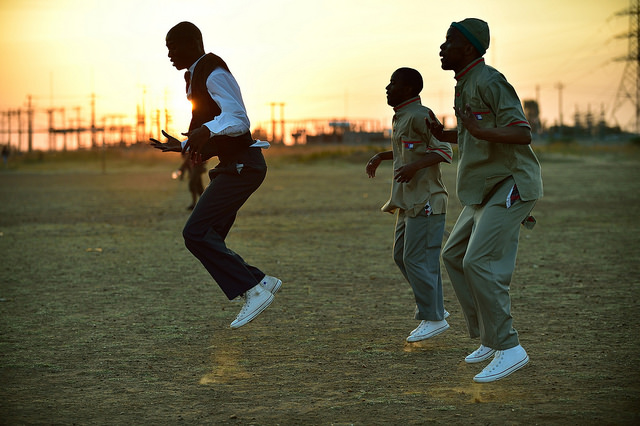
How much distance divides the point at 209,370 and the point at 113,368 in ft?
2.00

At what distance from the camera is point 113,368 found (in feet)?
18.3

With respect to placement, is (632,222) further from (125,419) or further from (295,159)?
(295,159)

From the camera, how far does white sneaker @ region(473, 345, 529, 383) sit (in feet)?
16.4

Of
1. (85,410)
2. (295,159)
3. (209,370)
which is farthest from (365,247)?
(295,159)

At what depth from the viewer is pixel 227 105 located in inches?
225

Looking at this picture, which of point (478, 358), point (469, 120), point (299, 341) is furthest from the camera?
point (299, 341)

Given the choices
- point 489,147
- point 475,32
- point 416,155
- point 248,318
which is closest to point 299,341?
point 248,318

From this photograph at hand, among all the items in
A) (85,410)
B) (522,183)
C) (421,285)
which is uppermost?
(522,183)

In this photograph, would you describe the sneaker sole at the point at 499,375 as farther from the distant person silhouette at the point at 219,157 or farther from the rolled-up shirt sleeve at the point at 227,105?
the rolled-up shirt sleeve at the point at 227,105

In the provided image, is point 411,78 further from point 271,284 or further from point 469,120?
point 271,284

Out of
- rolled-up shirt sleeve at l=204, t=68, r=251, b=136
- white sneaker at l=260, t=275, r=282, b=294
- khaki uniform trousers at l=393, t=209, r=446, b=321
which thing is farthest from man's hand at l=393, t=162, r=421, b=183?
white sneaker at l=260, t=275, r=282, b=294

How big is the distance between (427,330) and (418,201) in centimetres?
88

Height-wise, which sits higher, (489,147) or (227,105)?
(227,105)

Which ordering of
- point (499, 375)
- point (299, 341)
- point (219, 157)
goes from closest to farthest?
point (499, 375), point (219, 157), point (299, 341)
